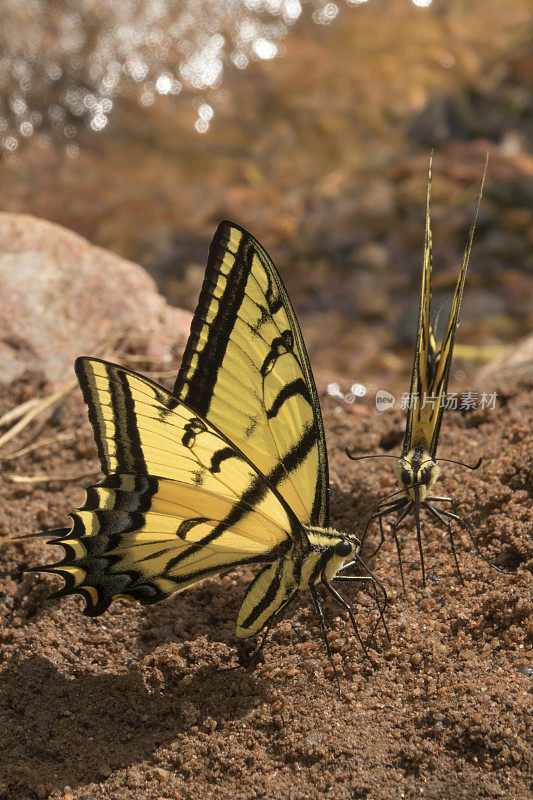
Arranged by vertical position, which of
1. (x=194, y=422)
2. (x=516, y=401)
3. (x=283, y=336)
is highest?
(x=516, y=401)

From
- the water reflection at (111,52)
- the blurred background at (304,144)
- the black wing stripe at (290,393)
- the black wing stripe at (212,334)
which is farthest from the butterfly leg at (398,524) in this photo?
the water reflection at (111,52)

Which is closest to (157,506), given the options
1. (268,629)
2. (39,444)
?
(268,629)

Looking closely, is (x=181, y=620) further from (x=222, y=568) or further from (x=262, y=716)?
(x=262, y=716)

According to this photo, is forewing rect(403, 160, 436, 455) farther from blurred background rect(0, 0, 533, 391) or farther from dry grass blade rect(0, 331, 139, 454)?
blurred background rect(0, 0, 533, 391)

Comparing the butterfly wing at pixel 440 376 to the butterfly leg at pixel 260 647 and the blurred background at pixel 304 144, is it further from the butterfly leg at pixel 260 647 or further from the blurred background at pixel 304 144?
the blurred background at pixel 304 144

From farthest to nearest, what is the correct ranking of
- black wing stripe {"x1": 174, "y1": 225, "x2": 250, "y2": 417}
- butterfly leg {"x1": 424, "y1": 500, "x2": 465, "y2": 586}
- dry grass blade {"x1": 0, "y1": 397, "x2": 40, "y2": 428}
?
dry grass blade {"x1": 0, "y1": 397, "x2": 40, "y2": 428} < butterfly leg {"x1": 424, "y1": 500, "x2": 465, "y2": 586} < black wing stripe {"x1": 174, "y1": 225, "x2": 250, "y2": 417}

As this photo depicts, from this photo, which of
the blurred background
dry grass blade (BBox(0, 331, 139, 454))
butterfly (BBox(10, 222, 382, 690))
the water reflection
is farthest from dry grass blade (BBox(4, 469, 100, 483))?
the water reflection

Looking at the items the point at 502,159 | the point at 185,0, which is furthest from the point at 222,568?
the point at 185,0
